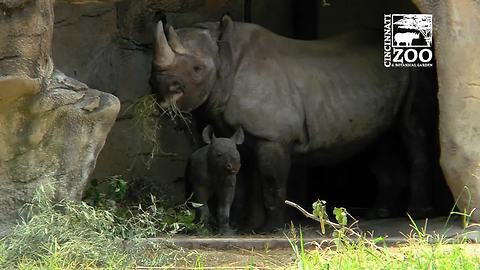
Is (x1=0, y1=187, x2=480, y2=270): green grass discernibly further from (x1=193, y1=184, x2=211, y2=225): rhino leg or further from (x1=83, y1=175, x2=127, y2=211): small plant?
(x1=193, y1=184, x2=211, y2=225): rhino leg

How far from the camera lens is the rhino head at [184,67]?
23.0 feet

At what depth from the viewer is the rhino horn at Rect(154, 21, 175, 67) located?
694 centimetres

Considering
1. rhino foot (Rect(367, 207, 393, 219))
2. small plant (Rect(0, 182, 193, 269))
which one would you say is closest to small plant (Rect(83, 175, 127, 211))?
small plant (Rect(0, 182, 193, 269))

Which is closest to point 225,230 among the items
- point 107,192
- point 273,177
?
point 273,177

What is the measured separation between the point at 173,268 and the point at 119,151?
8.49ft

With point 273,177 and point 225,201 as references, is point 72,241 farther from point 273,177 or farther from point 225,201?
point 273,177

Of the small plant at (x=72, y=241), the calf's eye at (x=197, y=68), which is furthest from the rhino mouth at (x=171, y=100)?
the small plant at (x=72, y=241)

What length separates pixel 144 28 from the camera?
788 centimetres

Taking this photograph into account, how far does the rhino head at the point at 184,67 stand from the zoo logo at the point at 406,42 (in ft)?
4.32

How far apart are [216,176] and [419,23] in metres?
1.70

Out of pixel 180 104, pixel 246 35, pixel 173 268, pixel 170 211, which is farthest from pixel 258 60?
pixel 173 268

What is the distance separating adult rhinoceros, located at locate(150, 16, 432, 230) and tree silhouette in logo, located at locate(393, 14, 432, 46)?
37 cm

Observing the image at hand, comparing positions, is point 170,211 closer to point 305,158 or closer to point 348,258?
point 305,158

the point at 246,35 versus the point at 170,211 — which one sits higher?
the point at 246,35
